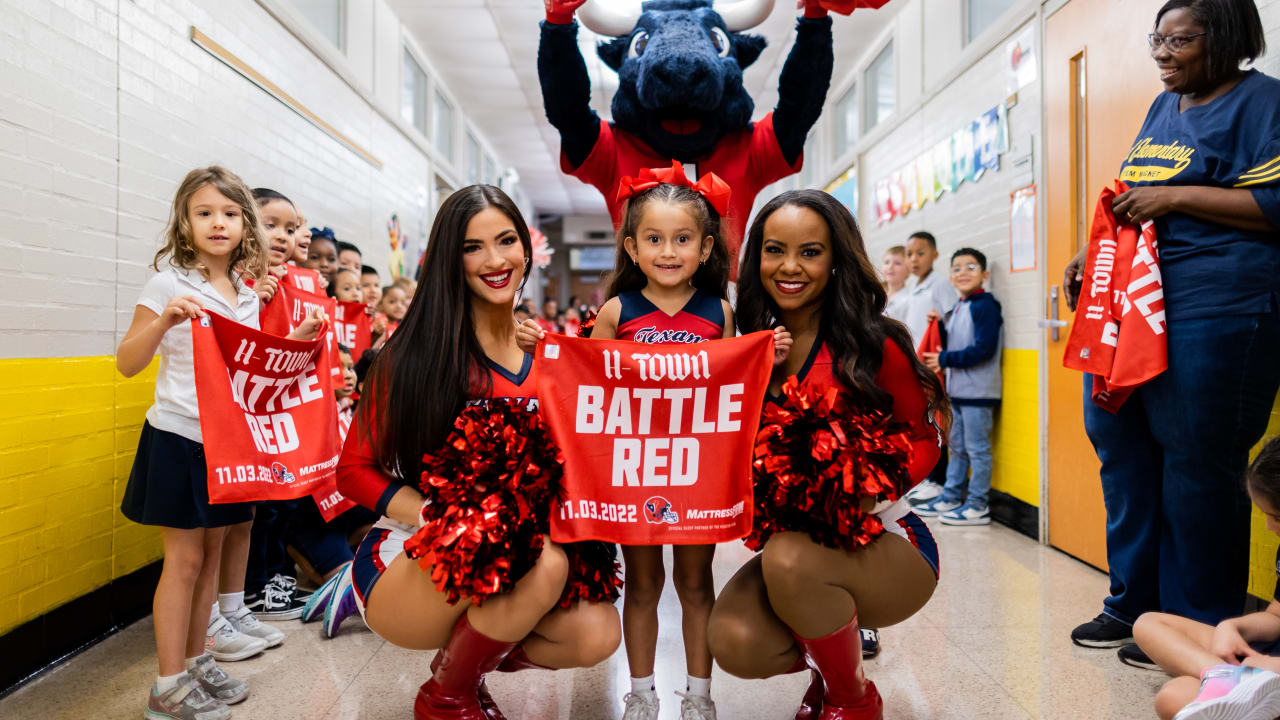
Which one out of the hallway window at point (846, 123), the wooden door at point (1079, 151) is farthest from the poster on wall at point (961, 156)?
the hallway window at point (846, 123)

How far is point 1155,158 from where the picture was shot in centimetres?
229

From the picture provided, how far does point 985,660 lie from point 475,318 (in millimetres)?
1725

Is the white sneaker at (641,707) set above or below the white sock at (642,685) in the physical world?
below

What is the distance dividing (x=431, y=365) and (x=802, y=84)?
1.33 m

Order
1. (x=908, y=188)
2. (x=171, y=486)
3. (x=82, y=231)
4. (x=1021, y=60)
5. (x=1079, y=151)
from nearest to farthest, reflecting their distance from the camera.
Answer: (x=171, y=486) < (x=82, y=231) < (x=1079, y=151) < (x=1021, y=60) < (x=908, y=188)

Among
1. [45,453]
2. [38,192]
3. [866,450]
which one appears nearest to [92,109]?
[38,192]

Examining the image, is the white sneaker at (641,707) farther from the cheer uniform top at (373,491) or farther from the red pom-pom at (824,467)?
the cheer uniform top at (373,491)

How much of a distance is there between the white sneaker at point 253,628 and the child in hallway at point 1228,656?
2311mm

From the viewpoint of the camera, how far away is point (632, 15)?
2.52 metres

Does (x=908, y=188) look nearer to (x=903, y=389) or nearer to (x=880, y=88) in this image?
(x=880, y=88)

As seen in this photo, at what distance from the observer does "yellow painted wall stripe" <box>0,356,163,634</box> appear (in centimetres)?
221

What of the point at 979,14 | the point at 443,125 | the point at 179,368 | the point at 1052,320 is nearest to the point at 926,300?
the point at 1052,320

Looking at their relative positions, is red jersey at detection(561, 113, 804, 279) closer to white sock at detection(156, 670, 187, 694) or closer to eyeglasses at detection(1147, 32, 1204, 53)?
eyeglasses at detection(1147, 32, 1204, 53)

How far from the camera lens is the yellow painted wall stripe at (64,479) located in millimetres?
2213
